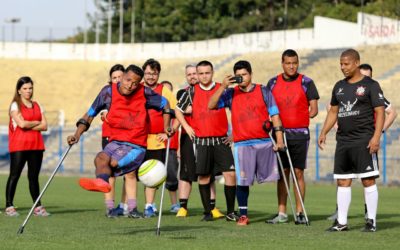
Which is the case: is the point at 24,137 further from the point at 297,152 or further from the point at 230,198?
the point at 297,152

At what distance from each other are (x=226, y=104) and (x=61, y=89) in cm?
5552

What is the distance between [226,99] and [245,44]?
54203 mm

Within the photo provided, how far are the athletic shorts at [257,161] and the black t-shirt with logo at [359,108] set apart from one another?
1.55 meters

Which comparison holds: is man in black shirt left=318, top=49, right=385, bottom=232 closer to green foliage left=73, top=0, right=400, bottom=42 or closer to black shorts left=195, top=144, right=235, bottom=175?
black shorts left=195, top=144, right=235, bottom=175

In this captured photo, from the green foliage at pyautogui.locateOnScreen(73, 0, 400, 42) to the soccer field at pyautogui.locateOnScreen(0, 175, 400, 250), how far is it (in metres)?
63.7

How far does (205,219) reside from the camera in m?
15.0

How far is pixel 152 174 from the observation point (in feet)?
39.3

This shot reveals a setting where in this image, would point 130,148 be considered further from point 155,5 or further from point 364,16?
point 155,5

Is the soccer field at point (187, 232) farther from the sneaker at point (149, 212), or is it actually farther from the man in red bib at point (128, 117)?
the man in red bib at point (128, 117)

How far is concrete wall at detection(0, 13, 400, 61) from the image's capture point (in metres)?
59.7

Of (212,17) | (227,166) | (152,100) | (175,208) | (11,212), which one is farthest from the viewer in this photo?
(212,17)

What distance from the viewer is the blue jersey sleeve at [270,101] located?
1399 centimetres

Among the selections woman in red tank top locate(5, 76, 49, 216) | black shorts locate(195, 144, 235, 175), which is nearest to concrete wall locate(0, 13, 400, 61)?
woman in red tank top locate(5, 76, 49, 216)

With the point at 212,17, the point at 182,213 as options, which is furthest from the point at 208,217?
the point at 212,17
